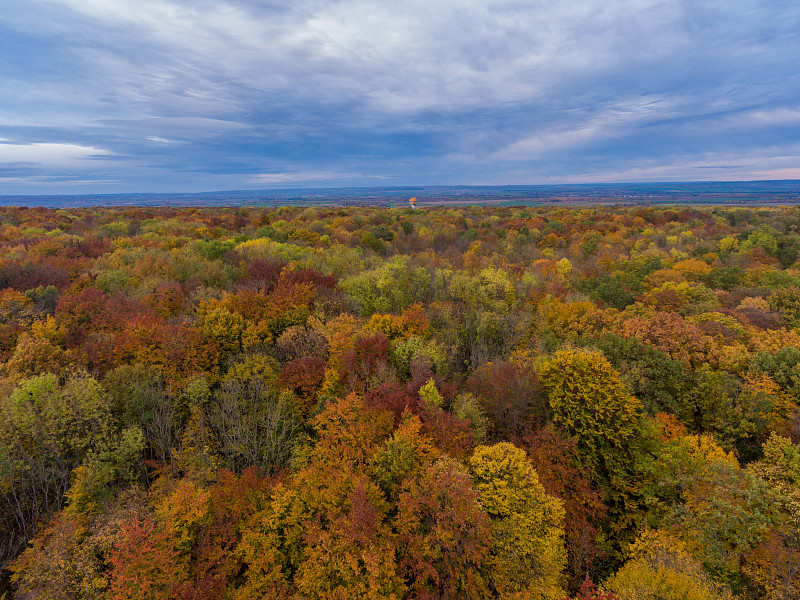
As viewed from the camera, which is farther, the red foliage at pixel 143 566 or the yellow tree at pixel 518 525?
the yellow tree at pixel 518 525

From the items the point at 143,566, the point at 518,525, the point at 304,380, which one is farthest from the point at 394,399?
the point at 143,566

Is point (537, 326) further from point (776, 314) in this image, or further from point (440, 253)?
point (440, 253)

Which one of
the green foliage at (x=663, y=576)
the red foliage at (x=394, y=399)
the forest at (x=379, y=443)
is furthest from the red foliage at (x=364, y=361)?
the green foliage at (x=663, y=576)

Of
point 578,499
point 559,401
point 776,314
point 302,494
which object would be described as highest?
point 776,314

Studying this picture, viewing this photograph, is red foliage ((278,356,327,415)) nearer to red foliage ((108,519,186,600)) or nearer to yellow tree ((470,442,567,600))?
red foliage ((108,519,186,600))

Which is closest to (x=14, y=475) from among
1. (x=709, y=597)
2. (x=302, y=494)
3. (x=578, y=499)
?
(x=302, y=494)

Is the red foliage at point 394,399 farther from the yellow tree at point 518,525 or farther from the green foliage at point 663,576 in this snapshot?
the green foliage at point 663,576

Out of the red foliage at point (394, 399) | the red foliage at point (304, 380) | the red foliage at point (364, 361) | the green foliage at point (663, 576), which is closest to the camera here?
the green foliage at point (663, 576)

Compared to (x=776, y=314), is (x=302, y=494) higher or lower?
lower
